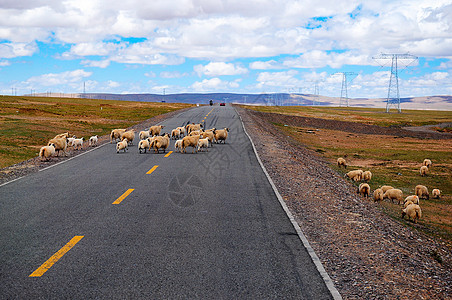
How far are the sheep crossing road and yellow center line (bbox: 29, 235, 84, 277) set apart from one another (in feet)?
0.06

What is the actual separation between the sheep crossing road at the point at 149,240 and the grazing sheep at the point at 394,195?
6899mm

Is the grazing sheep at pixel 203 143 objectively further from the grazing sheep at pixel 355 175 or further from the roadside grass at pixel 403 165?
the roadside grass at pixel 403 165

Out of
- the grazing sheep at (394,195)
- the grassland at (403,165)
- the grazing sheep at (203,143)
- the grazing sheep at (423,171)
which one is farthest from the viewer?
the grazing sheep at (423,171)

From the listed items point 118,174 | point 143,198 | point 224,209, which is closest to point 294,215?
point 224,209

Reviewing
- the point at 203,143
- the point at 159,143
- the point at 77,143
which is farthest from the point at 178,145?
the point at 77,143

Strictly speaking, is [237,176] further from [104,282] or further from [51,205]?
[104,282]

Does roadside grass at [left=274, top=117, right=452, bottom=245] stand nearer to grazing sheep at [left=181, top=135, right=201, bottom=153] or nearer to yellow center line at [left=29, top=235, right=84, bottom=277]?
grazing sheep at [left=181, top=135, right=201, bottom=153]

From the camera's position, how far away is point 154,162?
18484 millimetres

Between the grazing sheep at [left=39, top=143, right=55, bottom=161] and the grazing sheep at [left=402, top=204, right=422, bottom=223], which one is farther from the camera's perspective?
the grazing sheep at [left=39, top=143, right=55, bottom=161]

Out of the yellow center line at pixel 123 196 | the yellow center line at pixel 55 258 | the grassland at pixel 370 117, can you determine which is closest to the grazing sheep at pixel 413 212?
the yellow center line at pixel 123 196

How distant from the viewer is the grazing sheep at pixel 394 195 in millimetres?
17797

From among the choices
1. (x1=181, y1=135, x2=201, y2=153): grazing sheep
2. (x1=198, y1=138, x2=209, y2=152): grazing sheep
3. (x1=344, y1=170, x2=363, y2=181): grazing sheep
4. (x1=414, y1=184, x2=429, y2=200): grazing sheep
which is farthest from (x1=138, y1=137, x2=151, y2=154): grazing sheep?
(x1=414, y1=184, x2=429, y2=200): grazing sheep

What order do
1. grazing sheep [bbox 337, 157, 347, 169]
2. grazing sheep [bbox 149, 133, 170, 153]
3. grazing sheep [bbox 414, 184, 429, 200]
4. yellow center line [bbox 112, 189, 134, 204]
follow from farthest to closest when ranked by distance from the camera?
grazing sheep [bbox 337, 157, 347, 169] < grazing sheep [bbox 149, 133, 170, 153] < grazing sheep [bbox 414, 184, 429, 200] < yellow center line [bbox 112, 189, 134, 204]

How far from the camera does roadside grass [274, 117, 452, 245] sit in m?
15.8
